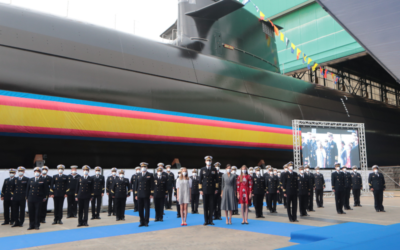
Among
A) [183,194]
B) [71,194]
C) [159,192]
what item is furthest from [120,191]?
[183,194]

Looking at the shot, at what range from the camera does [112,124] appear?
11.3 meters

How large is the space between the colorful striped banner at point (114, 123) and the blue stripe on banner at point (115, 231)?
344cm

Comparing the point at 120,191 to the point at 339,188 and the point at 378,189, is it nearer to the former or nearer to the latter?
the point at 339,188

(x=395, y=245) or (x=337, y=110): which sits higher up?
(x=337, y=110)

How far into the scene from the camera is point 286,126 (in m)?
17.8

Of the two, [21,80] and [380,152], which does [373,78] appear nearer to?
[380,152]

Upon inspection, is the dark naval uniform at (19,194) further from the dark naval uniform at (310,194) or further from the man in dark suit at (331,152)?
the man in dark suit at (331,152)

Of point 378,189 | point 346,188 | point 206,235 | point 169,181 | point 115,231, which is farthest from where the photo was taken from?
point 346,188

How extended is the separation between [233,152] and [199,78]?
12.3 ft

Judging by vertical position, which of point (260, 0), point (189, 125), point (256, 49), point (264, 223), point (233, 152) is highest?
point (260, 0)

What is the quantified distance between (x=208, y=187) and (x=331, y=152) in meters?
11.8

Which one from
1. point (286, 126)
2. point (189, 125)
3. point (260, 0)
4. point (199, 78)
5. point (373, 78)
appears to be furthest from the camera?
point (373, 78)

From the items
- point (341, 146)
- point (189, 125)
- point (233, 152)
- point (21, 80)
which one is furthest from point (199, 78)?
point (341, 146)

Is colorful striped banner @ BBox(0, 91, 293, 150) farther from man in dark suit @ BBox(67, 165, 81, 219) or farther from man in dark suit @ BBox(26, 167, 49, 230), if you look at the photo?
man in dark suit @ BBox(26, 167, 49, 230)
